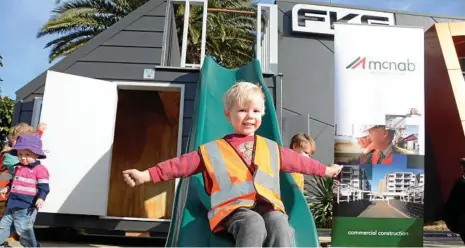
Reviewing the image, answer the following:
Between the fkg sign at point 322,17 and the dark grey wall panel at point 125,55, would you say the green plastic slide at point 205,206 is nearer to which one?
the dark grey wall panel at point 125,55

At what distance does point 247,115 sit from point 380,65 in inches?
112

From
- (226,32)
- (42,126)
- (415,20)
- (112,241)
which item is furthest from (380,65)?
(226,32)

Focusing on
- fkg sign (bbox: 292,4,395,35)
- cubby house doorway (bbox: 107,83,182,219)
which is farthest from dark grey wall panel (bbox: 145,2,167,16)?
fkg sign (bbox: 292,4,395,35)

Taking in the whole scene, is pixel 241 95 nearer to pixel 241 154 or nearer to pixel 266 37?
pixel 241 154

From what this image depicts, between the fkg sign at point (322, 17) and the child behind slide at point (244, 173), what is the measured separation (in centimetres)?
834

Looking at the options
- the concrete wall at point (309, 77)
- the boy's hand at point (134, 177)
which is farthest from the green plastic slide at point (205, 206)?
the concrete wall at point (309, 77)

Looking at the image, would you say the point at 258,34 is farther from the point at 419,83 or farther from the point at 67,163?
the point at 67,163

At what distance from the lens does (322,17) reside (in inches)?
411

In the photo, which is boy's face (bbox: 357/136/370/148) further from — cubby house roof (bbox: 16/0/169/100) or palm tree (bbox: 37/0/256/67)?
palm tree (bbox: 37/0/256/67)

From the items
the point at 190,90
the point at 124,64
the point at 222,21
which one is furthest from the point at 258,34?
the point at 222,21

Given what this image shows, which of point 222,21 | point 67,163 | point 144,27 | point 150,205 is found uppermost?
point 222,21

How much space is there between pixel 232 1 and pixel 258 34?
6.20 meters

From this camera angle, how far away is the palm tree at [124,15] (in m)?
11.1

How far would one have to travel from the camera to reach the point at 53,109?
16.7ft
